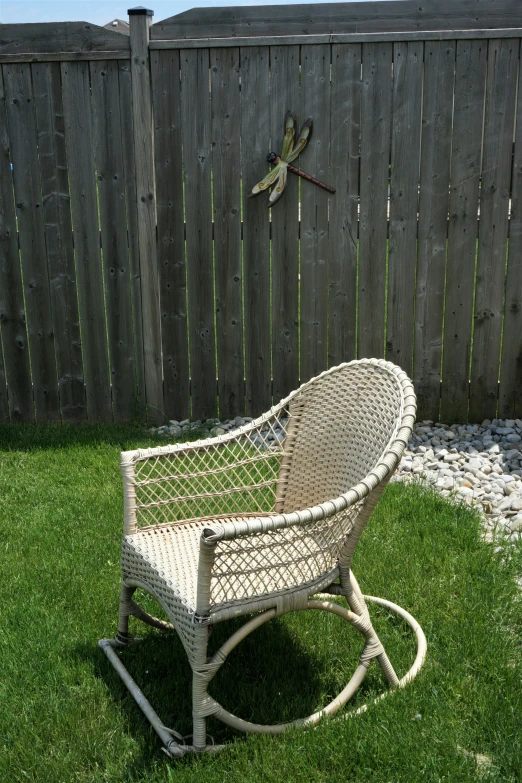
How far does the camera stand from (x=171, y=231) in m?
4.67

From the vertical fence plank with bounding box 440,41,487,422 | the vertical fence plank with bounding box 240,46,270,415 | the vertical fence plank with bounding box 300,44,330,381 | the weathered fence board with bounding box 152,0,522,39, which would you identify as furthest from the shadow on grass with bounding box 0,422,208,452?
the weathered fence board with bounding box 152,0,522,39

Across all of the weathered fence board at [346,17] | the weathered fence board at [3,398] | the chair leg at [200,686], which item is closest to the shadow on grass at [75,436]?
the weathered fence board at [3,398]

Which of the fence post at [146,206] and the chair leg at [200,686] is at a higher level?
the fence post at [146,206]

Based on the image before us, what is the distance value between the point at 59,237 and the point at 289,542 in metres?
3.04

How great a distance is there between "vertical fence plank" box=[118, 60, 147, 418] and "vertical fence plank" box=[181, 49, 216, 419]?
0.30 meters

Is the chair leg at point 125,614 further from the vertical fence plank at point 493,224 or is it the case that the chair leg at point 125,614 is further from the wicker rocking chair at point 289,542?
the vertical fence plank at point 493,224

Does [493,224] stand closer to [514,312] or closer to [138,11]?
[514,312]

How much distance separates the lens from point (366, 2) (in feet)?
13.9

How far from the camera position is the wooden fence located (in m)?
4.33

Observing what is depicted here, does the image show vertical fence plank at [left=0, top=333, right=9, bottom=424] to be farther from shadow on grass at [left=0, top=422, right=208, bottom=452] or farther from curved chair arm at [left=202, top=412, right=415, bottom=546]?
curved chair arm at [left=202, top=412, right=415, bottom=546]

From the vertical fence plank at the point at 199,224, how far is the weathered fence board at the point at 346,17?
17 centimetres

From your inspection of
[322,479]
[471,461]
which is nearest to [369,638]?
[322,479]

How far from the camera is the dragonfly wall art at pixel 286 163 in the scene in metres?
4.40

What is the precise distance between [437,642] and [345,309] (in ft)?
7.76
